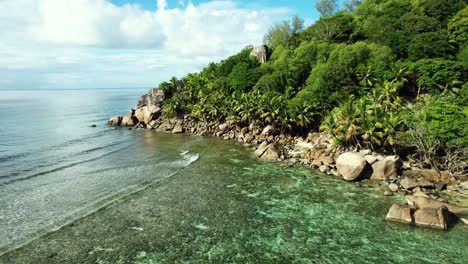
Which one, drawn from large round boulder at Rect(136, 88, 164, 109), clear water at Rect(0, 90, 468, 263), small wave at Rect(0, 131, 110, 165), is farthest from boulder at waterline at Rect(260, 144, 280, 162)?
large round boulder at Rect(136, 88, 164, 109)

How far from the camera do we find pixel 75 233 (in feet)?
74.4

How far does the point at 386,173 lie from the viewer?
33219mm

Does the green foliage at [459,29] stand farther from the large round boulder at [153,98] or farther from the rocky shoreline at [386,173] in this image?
the large round boulder at [153,98]

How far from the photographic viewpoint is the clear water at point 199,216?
19.8 m

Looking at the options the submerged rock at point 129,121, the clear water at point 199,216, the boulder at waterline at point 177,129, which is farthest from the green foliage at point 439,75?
the submerged rock at point 129,121

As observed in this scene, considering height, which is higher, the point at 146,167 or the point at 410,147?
the point at 410,147

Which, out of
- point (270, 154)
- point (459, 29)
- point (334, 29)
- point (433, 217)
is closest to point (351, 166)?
point (433, 217)

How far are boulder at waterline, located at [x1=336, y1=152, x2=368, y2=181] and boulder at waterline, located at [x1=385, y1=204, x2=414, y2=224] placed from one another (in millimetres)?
8966

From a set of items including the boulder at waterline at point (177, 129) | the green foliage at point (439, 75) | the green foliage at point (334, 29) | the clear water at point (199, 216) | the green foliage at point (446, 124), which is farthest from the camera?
the green foliage at point (334, 29)

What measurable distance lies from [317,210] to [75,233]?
19268 mm

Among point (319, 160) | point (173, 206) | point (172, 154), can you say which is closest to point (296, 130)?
point (319, 160)

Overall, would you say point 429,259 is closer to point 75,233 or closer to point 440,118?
point 440,118

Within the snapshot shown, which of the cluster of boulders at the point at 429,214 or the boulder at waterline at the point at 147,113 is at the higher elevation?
the boulder at waterline at the point at 147,113

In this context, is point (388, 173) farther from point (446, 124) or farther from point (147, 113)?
point (147, 113)
